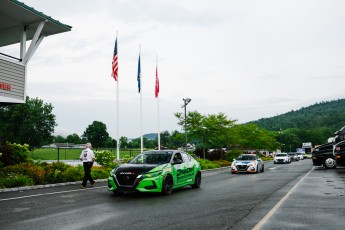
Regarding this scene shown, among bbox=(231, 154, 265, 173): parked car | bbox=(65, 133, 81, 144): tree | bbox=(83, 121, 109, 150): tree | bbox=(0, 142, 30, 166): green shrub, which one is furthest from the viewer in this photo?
bbox=(65, 133, 81, 144): tree

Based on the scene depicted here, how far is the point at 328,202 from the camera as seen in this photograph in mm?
9625

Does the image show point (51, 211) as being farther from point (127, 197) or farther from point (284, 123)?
point (284, 123)

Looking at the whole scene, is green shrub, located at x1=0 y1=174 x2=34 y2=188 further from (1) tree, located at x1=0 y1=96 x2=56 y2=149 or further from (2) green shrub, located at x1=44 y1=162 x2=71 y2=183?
(1) tree, located at x1=0 y1=96 x2=56 y2=149

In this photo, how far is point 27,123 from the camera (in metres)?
79.9

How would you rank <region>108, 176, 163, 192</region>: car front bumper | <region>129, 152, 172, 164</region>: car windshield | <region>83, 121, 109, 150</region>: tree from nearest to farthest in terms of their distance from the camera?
<region>108, 176, 163, 192</region>: car front bumper
<region>129, 152, 172, 164</region>: car windshield
<region>83, 121, 109, 150</region>: tree

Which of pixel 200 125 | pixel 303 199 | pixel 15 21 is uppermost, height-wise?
pixel 15 21

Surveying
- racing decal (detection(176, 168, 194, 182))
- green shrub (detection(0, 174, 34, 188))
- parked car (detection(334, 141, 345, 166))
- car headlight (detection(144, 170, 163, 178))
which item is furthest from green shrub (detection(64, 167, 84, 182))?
parked car (detection(334, 141, 345, 166))

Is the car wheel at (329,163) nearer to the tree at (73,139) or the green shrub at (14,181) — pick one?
the green shrub at (14,181)

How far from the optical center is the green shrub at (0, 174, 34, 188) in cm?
1326

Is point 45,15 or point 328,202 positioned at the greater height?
point 45,15

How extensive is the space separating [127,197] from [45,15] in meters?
9.26

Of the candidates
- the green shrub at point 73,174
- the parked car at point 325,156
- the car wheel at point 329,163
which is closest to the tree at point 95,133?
the parked car at point 325,156

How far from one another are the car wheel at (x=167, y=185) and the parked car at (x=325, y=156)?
19285 mm

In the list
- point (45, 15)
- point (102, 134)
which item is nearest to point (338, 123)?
point (102, 134)
